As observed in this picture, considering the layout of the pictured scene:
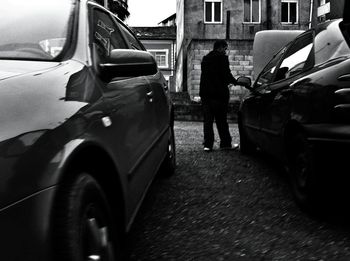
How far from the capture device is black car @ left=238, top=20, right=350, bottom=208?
3123 millimetres

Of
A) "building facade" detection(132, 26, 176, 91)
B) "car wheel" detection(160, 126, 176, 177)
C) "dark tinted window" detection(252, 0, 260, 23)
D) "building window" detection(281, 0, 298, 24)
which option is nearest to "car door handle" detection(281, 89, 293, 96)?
"car wheel" detection(160, 126, 176, 177)

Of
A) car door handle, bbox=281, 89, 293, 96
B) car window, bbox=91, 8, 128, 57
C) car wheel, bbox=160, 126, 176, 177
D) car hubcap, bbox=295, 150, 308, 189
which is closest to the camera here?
car window, bbox=91, 8, 128, 57

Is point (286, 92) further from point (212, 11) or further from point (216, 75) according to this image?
point (212, 11)

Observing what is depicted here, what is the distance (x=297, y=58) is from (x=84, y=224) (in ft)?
10.2

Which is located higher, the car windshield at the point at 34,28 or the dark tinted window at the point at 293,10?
the dark tinted window at the point at 293,10

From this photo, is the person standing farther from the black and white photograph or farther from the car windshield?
the car windshield

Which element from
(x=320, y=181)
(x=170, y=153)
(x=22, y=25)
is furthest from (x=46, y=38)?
(x=170, y=153)

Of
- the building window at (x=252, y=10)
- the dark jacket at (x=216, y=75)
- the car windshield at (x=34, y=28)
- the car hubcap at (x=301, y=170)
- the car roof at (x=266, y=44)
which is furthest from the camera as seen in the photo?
the building window at (x=252, y=10)

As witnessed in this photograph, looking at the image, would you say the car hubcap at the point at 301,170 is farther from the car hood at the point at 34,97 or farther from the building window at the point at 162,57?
the building window at the point at 162,57

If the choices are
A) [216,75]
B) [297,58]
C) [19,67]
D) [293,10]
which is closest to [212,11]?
[293,10]

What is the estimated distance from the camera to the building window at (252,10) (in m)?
29.4

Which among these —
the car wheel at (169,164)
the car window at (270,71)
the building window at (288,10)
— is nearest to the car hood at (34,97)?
the car wheel at (169,164)

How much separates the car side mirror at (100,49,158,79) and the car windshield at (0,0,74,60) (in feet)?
0.83

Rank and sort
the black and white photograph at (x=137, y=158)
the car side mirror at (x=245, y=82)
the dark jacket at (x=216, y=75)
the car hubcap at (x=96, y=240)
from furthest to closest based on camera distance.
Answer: the dark jacket at (x=216, y=75) < the car side mirror at (x=245, y=82) < the car hubcap at (x=96, y=240) < the black and white photograph at (x=137, y=158)
